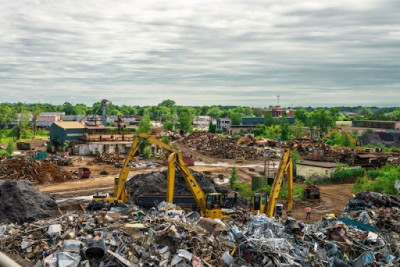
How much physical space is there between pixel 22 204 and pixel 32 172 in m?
14.4

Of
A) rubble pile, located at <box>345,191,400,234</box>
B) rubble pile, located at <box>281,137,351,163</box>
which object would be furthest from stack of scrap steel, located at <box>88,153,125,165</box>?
rubble pile, located at <box>345,191,400,234</box>

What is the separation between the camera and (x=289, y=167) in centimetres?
2347

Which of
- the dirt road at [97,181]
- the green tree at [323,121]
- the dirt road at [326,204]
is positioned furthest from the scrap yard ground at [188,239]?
the green tree at [323,121]

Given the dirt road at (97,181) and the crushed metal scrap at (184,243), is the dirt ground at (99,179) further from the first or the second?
the crushed metal scrap at (184,243)

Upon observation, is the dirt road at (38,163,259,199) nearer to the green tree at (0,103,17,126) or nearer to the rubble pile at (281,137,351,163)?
the rubble pile at (281,137,351,163)

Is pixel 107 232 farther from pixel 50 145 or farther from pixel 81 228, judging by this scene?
pixel 50 145

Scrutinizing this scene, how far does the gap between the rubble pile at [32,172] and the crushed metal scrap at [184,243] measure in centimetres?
2038

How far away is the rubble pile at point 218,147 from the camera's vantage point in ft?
177

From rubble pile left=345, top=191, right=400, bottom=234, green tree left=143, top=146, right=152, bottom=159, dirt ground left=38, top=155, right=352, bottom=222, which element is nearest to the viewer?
rubble pile left=345, top=191, right=400, bottom=234

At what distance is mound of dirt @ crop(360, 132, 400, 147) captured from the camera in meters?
70.4

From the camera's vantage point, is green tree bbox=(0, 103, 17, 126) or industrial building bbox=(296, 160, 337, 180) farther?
green tree bbox=(0, 103, 17, 126)

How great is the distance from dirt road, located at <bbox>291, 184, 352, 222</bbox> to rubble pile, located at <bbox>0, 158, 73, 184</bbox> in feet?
65.6

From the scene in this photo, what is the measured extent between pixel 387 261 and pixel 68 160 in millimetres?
36646

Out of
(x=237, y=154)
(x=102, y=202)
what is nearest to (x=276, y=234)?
(x=102, y=202)
